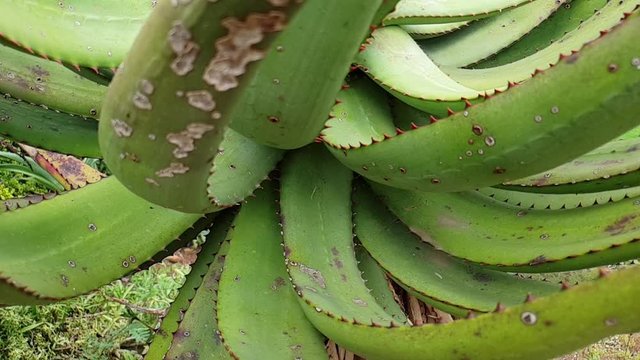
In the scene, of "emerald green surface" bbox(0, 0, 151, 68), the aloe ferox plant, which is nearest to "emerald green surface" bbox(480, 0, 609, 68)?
the aloe ferox plant

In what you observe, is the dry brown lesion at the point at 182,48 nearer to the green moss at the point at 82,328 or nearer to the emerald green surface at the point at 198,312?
the emerald green surface at the point at 198,312

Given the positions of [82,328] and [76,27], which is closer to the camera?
[76,27]

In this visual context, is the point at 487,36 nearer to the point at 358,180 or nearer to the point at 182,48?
the point at 358,180

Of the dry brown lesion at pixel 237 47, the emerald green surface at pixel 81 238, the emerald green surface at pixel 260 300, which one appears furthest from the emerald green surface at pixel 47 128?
the dry brown lesion at pixel 237 47

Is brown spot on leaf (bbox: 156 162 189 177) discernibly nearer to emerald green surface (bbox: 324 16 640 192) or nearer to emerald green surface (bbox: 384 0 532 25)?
emerald green surface (bbox: 324 16 640 192)

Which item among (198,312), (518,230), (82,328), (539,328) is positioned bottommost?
(82,328)

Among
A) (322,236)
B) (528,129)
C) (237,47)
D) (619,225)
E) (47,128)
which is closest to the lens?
(237,47)

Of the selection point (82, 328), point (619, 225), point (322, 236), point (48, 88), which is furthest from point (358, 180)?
point (82, 328)

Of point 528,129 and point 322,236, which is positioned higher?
point 528,129
